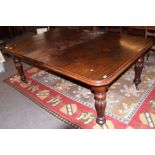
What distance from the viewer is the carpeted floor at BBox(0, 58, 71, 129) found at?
5.38ft

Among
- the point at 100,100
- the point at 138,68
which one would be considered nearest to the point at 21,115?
the point at 100,100

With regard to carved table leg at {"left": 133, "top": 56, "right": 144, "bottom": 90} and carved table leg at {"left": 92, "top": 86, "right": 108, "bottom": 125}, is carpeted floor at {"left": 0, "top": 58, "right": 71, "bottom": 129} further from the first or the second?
carved table leg at {"left": 133, "top": 56, "right": 144, "bottom": 90}

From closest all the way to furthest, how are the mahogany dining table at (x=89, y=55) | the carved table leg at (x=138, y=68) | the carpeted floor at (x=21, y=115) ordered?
the mahogany dining table at (x=89, y=55) → the carpeted floor at (x=21, y=115) → the carved table leg at (x=138, y=68)

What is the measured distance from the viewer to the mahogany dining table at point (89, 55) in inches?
51.5

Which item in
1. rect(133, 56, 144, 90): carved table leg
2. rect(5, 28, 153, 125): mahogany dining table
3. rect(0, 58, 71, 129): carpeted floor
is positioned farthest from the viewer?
rect(133, 56, 144, 90): carved table leg

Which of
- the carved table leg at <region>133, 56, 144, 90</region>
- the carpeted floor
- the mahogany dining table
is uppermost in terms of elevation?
the mahogany dining table

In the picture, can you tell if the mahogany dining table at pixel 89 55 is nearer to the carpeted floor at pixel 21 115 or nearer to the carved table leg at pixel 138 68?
the carved table leg at pixel 138 68

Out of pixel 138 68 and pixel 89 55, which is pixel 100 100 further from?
pixel 138 68

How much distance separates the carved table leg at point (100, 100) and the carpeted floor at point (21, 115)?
330mm

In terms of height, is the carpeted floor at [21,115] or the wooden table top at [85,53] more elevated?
the wooden table top at [85,53]

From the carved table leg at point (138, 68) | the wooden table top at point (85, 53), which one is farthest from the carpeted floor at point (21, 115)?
the carved table leg at point (138, 68)

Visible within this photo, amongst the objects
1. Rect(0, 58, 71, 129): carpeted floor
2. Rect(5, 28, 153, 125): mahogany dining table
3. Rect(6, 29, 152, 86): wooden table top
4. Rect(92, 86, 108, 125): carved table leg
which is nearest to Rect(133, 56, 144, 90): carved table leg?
Rect(5, 28, 153, 125): mahogany dining table

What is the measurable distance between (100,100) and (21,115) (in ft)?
2.97

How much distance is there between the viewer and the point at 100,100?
138 cm
